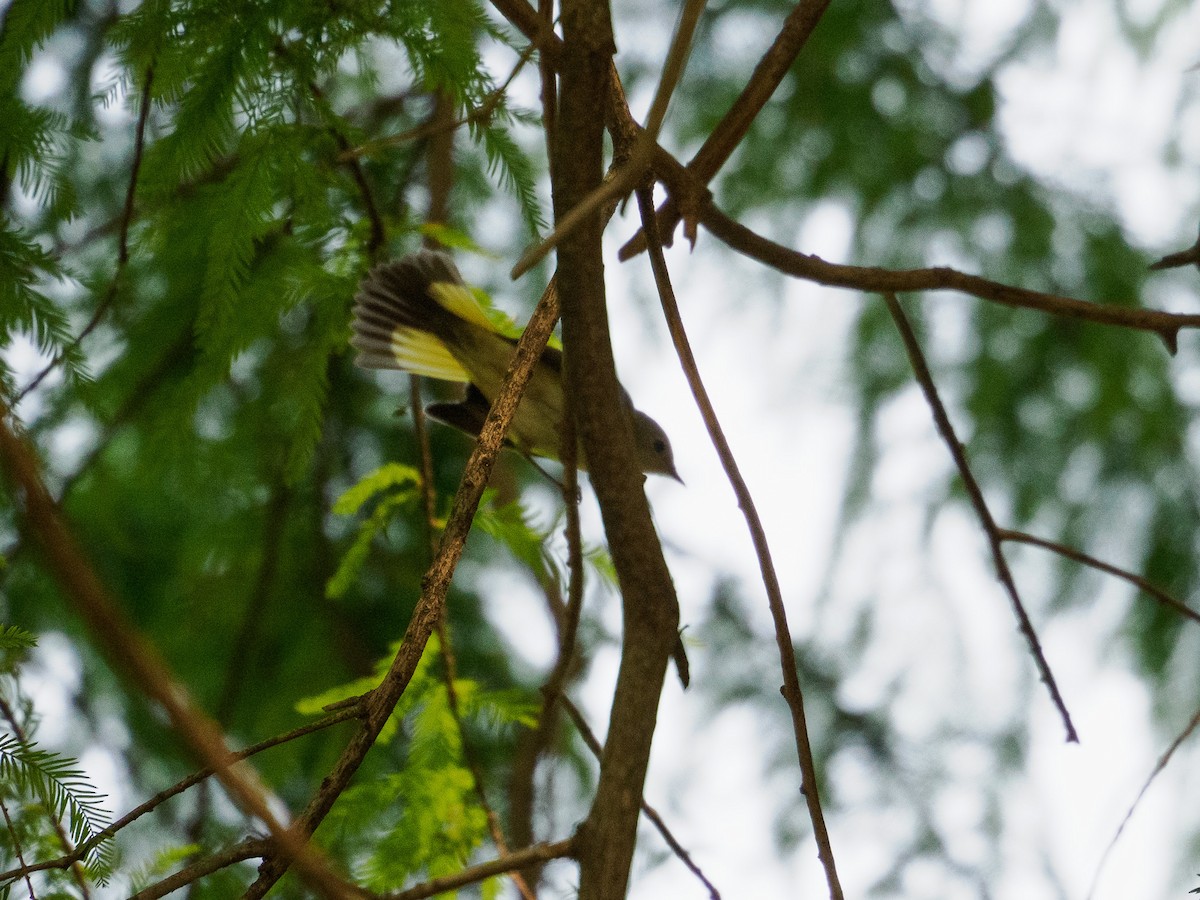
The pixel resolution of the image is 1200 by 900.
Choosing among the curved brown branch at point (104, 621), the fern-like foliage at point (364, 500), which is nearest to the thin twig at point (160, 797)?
the curved brown branch at point (104, 621)

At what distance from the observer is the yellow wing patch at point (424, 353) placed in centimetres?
376

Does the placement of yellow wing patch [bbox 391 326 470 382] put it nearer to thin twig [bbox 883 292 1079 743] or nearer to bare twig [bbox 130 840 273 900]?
thin twig [bbox 883 292 1079 743]

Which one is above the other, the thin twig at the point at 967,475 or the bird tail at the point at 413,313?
the bird tail at the point at 413,313

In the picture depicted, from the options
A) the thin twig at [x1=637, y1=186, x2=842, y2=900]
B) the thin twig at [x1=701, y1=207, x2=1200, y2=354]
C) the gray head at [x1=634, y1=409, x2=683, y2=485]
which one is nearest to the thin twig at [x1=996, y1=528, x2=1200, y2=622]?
the thin twig at [x1=701, y1=207, x2=1200, y2=354]

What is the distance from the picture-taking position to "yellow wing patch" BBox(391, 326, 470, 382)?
3.76 m

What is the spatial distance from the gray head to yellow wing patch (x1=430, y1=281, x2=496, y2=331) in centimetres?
86

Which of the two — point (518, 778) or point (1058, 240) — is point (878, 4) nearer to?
point (1058, 240)

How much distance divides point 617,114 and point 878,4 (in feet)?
11.5

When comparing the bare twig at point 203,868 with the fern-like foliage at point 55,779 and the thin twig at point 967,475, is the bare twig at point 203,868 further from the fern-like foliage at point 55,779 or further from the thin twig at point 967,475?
the thin twig at point 967,475

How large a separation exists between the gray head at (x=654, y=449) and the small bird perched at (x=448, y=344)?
0.47 meters

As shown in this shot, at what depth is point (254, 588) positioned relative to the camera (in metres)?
4.24

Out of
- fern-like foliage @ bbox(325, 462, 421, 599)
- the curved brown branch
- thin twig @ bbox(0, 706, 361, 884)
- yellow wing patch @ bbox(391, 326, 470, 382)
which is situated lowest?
the curved brown branch

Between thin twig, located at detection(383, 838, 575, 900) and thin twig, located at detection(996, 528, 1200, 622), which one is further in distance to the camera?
thin twig, located at detection(996, 528, 1200, 622)

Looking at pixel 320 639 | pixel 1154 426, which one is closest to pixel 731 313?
pixel 1154 426
